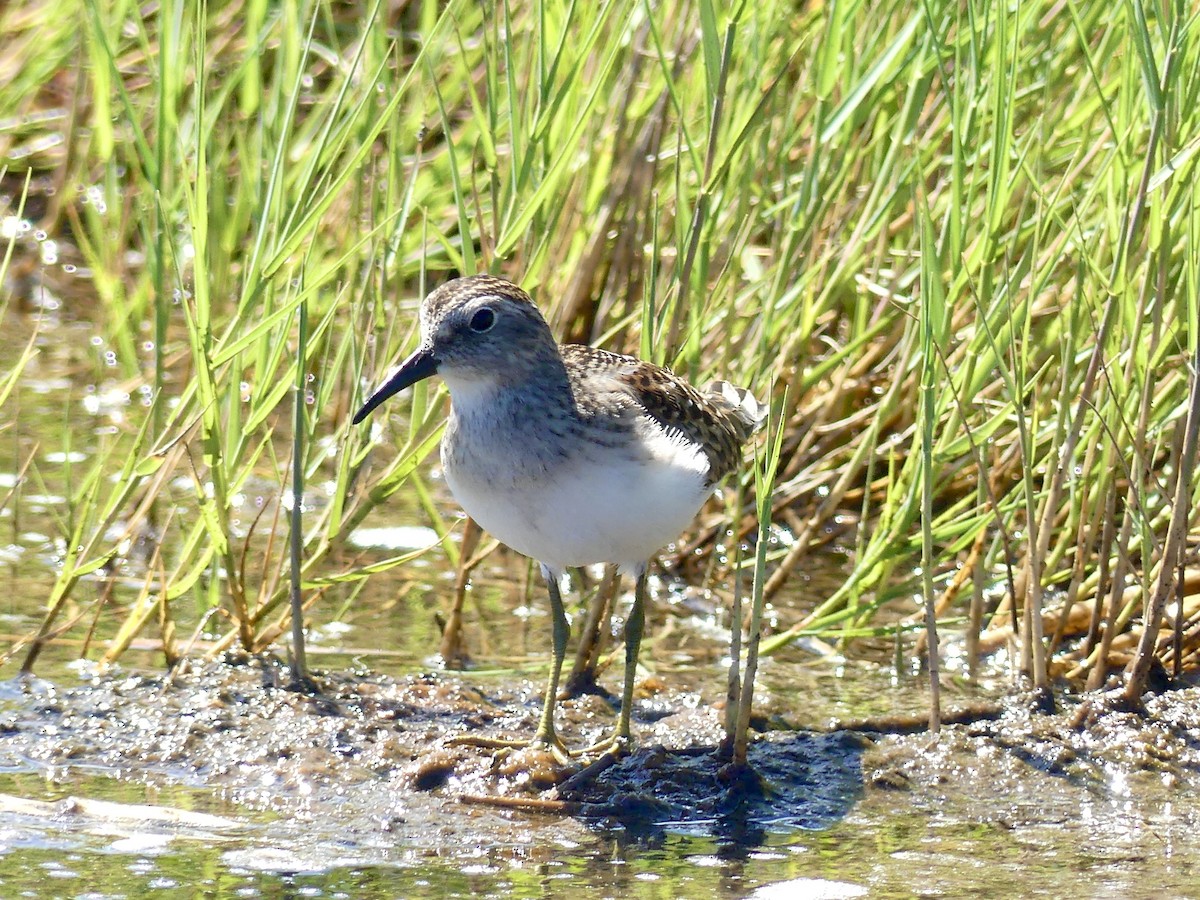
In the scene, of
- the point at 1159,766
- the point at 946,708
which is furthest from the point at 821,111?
the point at 1159,766

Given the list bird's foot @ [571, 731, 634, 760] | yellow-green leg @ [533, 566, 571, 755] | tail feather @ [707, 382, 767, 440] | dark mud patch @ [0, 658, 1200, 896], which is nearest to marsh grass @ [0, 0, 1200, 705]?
tail feather @ [707, 382, 767, 440]

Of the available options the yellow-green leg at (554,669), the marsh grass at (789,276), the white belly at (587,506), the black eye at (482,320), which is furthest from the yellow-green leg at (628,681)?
the black eye at (482,320)

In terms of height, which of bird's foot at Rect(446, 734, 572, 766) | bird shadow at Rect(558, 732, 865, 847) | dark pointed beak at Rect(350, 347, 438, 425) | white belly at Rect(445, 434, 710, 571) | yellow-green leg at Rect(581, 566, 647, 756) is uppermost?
dark pointed beak at Rect(350, 347, 438, 425)

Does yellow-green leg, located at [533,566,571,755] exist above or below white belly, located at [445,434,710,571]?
below

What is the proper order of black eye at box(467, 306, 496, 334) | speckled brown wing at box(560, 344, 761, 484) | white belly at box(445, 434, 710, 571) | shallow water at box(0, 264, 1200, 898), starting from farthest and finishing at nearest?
speckled brown wing at box(560, 344, 761, 484) < black eye at box(467, 306, 496, 334) < white belly at box(445, 434, 710, 571) < shallow water at box(0, 264, 1200, 898)

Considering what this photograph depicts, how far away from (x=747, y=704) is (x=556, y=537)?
2.12 ft

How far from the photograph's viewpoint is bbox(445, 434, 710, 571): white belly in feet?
13.3

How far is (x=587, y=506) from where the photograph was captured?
405 centimetres

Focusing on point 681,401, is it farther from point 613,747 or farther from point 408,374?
point 613,747

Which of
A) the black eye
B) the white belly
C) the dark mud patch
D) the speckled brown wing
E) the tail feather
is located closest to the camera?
the dark mud patch

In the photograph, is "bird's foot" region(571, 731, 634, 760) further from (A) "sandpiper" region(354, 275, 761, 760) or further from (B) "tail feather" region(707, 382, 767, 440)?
(B) "tail feather" region(707, 382, 767, 440)

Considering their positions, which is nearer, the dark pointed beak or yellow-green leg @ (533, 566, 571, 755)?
the dark pointed beak

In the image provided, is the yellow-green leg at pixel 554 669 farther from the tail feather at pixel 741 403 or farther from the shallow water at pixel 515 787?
the tail feather at pixel 741 403

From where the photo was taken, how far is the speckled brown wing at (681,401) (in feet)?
14.4
